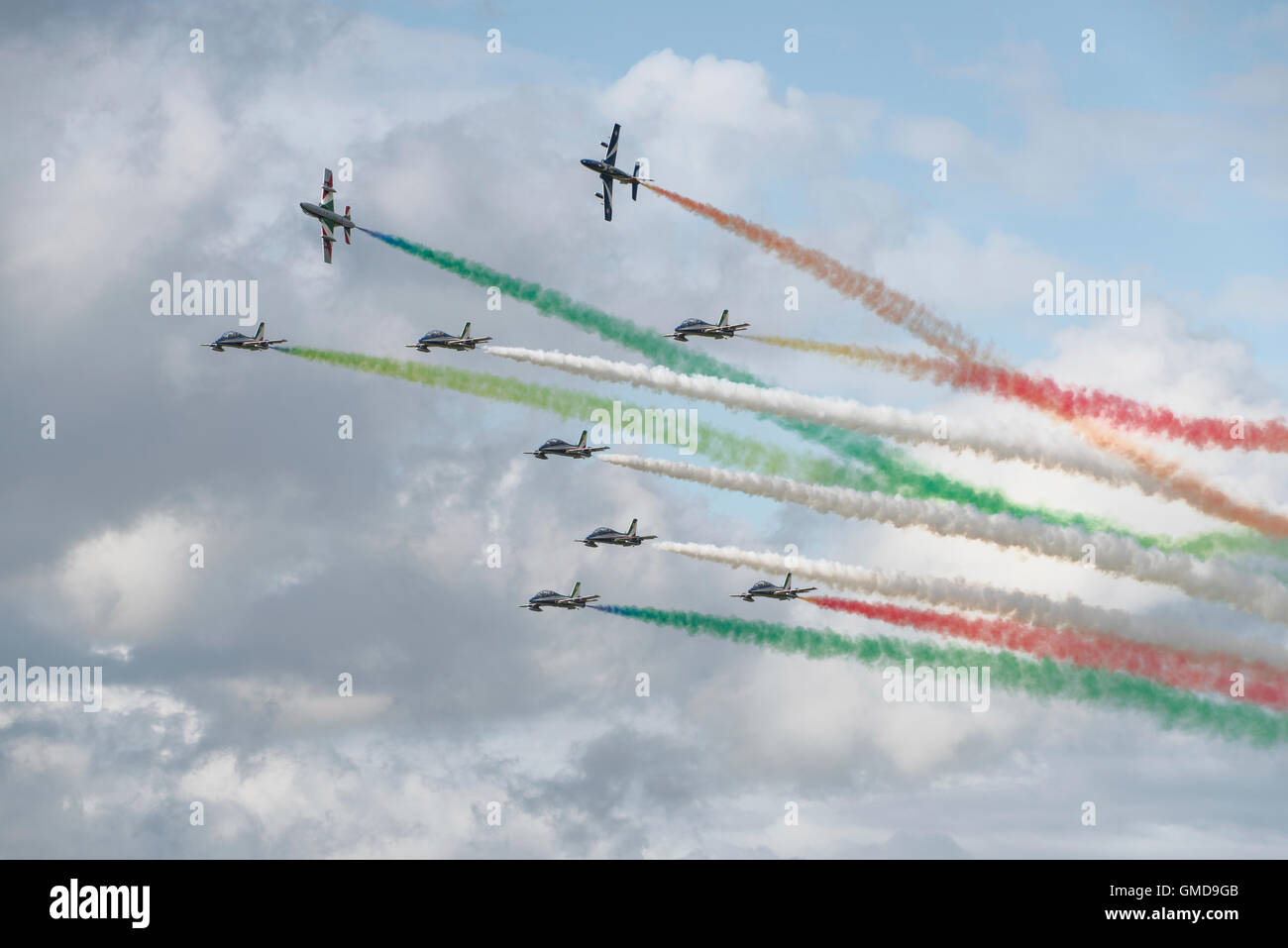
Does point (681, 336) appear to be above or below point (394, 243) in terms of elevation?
below

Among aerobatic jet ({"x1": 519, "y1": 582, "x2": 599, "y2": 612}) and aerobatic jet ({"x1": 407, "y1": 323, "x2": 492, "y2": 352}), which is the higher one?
aerobatic jet ({"x1": 407, "y1": 323, "x2": 492, "y2": 352})

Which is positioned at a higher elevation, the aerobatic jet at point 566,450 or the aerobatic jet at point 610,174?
the aerobatic jet at point 610,174

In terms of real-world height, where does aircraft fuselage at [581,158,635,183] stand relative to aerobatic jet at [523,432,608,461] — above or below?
above

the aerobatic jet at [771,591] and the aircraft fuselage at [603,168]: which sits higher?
the aircraft fuselage at [603,168]

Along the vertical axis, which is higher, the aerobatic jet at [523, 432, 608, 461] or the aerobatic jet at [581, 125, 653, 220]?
the aerobatic jet at [581, 125, 653, 220]

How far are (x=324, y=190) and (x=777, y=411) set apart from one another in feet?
135

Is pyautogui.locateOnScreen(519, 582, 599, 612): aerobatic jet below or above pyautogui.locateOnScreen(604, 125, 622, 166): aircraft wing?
below

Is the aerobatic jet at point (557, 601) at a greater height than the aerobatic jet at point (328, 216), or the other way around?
the aerobatic jet at point (328, 216)

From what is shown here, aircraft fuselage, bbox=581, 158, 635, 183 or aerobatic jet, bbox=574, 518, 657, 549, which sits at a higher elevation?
aircraft fuselage, bbox=581, 158, 635, 183

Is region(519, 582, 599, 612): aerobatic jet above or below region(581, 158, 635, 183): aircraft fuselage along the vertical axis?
below
